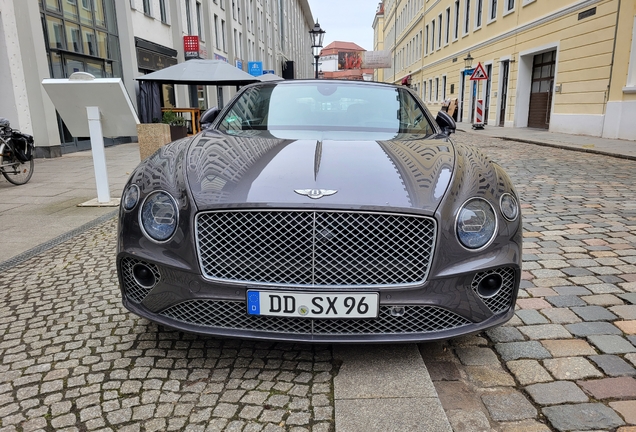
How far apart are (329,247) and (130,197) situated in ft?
3.55

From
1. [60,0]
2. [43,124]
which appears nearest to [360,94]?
[43,124]

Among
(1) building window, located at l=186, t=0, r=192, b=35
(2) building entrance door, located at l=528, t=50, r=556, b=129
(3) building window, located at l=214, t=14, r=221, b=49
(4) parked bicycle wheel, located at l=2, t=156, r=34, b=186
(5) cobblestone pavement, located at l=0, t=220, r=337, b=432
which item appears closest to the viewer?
(5) cobblestone pavement, located at l=0, t=220, r=337, b=432

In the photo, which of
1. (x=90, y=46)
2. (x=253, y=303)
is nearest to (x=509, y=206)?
(x=253, y=303)

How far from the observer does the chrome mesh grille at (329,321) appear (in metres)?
2.24

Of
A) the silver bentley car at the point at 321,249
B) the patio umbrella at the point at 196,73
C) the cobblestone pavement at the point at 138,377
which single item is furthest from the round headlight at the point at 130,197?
the patio umbrella at the point at 196,73

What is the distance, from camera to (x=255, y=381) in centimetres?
229

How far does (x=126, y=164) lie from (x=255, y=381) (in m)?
9.76

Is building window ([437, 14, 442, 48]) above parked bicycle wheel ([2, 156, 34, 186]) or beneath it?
above

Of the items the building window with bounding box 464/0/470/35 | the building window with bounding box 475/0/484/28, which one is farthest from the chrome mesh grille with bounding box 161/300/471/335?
the building window with bounding box 464/0/470/35

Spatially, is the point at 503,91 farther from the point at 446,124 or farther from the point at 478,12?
the point at 446,124

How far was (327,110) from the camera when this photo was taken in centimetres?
367

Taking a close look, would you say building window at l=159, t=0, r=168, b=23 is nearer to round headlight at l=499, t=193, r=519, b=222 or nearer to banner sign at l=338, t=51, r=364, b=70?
round headlight at l=499, t=193, r=519, b=222

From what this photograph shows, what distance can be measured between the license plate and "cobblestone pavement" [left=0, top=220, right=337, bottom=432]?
0.36 metres

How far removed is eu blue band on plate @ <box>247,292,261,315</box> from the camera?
2.19 meters
